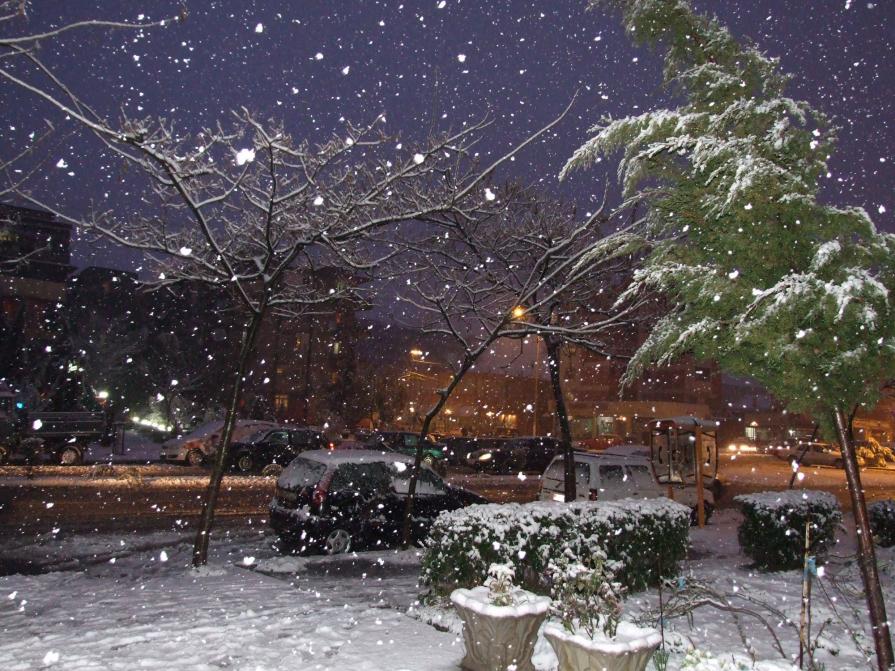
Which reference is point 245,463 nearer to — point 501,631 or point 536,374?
point 536,374

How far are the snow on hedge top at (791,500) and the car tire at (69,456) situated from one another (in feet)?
81.1

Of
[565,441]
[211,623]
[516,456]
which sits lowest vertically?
A: [211,623]

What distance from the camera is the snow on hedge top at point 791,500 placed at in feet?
32.8

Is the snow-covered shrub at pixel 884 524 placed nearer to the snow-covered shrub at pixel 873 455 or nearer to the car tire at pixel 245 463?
the car tire at pixel 245 463

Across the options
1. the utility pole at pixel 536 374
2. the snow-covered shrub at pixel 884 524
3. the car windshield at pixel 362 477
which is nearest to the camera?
the car windshield at pixel 362 477

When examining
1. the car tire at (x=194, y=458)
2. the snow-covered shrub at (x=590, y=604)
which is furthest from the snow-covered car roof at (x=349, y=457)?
the car tire at (x=194, y=458)

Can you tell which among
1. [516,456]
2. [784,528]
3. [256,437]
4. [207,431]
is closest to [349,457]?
[784,528]

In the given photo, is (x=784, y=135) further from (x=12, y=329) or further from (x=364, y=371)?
(x=12, y=329)

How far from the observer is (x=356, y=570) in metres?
9.39

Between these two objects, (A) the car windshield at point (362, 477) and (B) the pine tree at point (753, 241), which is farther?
(A) the car windshield at point (362, 477)

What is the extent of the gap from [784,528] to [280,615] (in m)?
7.38

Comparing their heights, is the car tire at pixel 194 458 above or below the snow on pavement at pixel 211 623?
above

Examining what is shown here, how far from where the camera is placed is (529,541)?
23.3ft

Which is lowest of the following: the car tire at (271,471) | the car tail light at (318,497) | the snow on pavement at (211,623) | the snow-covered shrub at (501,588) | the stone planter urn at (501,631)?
the snow on pavement at (211,623)
